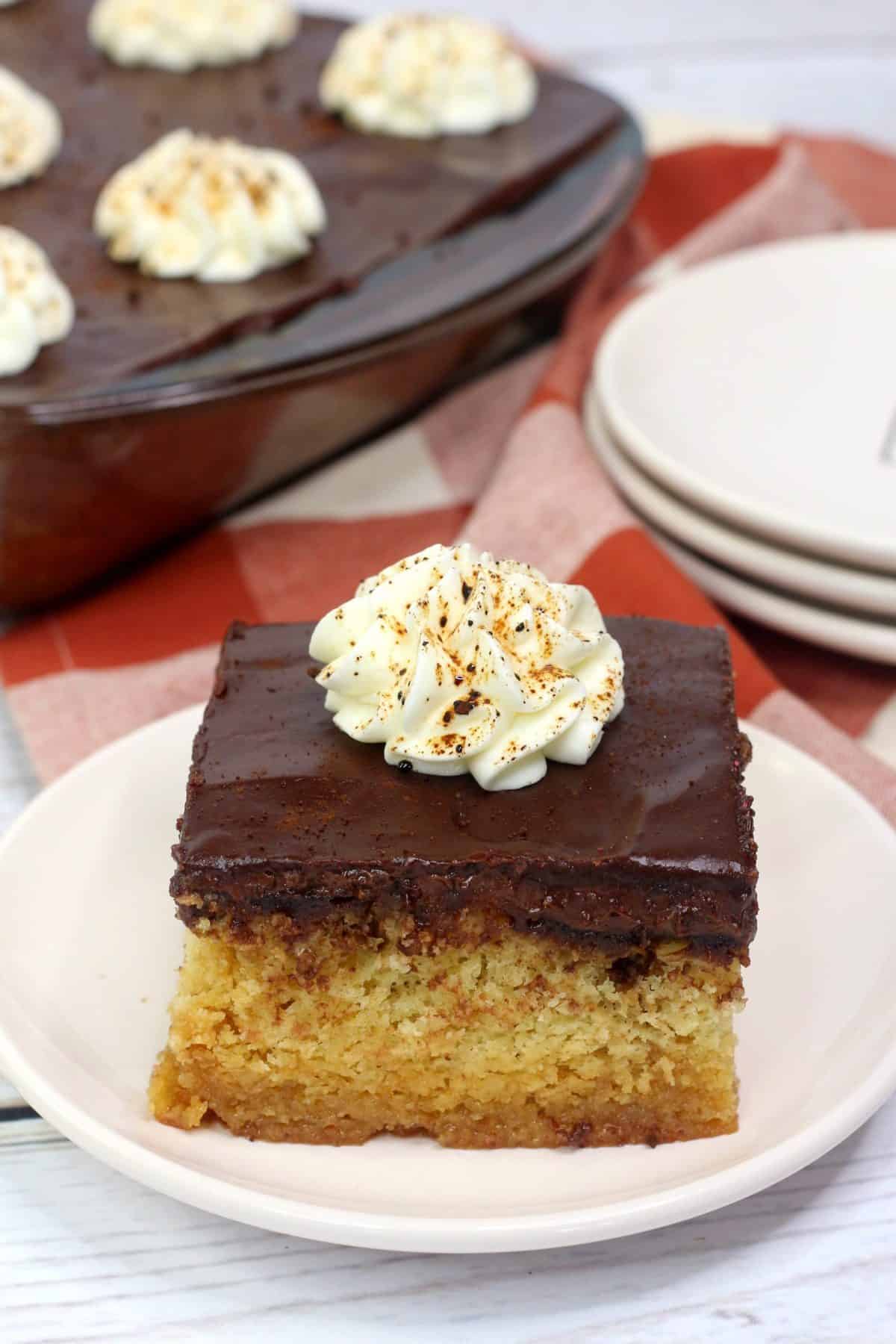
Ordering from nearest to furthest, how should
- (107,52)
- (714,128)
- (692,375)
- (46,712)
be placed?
(46,712)
(692,375)
(107,52)
(714,128)

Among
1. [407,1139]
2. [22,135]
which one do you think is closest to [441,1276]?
[407,1139]

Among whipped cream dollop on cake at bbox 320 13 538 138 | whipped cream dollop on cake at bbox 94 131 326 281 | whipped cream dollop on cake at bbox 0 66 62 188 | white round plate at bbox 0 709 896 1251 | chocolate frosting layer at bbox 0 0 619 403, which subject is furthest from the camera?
whipped cream dollop on cake at bbox 320 13 538 138

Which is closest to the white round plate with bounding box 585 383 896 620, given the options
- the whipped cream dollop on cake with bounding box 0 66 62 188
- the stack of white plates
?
the stack of white plates

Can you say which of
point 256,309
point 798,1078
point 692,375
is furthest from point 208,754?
point 692,375

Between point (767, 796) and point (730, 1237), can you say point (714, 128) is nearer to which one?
point (767, 796)

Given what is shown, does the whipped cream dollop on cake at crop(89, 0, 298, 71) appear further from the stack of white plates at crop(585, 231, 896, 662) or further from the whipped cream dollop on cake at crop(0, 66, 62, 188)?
the stack of white plates at crop(585, 231, 896, 662)

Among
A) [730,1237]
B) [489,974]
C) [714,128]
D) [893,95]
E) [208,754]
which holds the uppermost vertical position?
[208,754]

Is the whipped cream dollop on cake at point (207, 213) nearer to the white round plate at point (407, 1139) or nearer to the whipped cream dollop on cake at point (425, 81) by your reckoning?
the whipped cream dollop on cake at point (425, 81)

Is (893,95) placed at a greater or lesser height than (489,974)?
lesser
